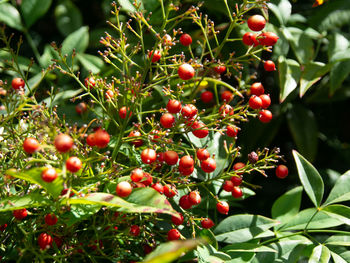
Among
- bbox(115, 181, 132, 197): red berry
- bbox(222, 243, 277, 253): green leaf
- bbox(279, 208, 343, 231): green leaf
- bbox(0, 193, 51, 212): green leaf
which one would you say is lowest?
bbox(279, 208, 343, 231): green leaf

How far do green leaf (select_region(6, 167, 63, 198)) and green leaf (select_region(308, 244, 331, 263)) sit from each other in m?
0.65

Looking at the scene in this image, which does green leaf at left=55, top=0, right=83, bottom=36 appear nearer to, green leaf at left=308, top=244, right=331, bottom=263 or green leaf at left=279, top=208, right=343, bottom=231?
green leaf at left=279, top=208, right=343, bottom=231

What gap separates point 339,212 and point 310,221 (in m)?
0.10

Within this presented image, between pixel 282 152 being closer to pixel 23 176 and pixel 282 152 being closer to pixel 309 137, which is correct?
pixel 309 137

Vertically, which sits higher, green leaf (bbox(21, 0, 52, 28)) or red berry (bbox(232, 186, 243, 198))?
green leaf (bbox(21, 0, 52, 28))

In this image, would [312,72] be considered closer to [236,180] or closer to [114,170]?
[236,180]

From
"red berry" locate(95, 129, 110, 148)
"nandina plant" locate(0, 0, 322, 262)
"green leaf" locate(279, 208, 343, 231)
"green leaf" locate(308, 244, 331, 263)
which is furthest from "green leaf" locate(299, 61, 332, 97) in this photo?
"red berry" locate(95, 129, 110, 148)

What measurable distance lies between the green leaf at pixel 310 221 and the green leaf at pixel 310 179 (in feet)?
0.14

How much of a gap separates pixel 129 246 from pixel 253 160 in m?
0.39

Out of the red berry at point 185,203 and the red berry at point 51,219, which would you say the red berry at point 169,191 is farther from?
the red berry at point 51,219

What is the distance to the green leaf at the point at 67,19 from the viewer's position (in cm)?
183

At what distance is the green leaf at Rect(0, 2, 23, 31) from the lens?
5.40 feet

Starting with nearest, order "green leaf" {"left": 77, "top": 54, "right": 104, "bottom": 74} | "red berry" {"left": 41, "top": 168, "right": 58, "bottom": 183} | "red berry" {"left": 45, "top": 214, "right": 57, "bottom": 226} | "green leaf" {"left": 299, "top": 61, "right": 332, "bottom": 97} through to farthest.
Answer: "red berry" {"left": 41, "top": 168, "right": 58, "bottom": 183} → "red berry" {"left": 45, "top": 214, "right": 57, "bottom": 226} → "green leaf" {"left": 299, "top": 61, "right": 332, "bottom": 97} → "green leaf" {"left": 77, "top": 54, "right": 104, "bottom": 74}

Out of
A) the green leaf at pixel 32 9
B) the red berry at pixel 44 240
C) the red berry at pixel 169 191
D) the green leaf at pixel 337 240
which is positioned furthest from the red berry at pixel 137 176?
the green leaf at pixel 32 9
